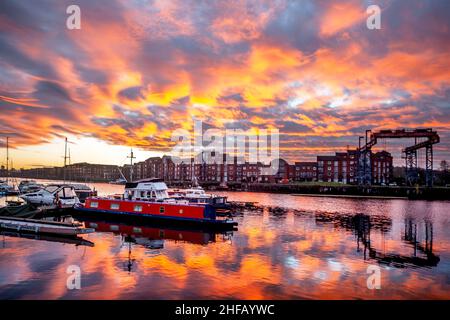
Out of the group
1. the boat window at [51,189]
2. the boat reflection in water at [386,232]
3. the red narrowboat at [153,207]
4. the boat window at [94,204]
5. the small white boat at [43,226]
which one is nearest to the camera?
the boat reflection in water at [386,232]

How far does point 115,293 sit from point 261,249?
13.5 m

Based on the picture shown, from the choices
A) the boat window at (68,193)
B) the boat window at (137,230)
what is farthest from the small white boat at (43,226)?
the boat window at (68,193)

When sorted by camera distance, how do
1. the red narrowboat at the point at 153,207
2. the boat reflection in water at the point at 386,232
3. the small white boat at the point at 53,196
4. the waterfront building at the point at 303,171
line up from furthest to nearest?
the waterfront building at the point at 303,171
the small white boat at the point at 53,196
the red narrowboat at the point at 153,207
the boat reflection in water at the point at 386,232

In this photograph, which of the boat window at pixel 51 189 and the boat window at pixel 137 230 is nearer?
the boat window at pixel 137 230

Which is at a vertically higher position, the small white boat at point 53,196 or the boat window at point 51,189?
A: the boat window at point 51,189

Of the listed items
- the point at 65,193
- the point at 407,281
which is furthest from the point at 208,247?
the point at 65,193

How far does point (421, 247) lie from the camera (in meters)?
29.6

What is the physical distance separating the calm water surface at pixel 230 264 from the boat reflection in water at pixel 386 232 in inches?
4.1

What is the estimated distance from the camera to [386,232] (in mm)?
37250

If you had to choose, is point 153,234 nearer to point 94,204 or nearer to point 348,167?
point 94,204

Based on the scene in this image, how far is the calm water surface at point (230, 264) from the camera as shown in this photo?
17.5m

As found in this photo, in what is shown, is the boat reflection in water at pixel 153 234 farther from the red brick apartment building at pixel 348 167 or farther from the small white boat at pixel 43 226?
the red brick apartment building at pixel 348 167

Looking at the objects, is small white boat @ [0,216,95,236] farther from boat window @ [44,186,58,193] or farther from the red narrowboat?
boat window @ [44,186,58,193]
